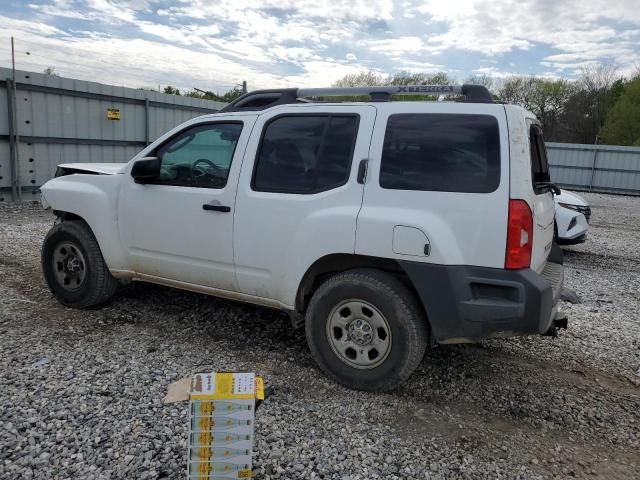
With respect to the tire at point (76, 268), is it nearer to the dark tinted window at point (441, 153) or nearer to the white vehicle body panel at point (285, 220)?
the white vehicle body panel at point (285, 220)

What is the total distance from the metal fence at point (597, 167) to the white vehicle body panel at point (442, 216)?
894 inches

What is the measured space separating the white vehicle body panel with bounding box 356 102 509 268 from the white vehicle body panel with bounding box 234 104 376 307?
10cm

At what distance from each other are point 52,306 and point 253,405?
359 centimetres

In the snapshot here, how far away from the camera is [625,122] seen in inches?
1441

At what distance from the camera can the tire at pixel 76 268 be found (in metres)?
4.64

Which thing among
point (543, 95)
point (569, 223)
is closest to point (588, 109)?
point (543, 95)

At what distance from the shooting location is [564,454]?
2926 millimetres

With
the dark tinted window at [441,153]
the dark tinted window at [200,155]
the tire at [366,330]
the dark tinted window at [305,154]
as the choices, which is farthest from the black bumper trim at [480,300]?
the dark tinted window at [200,155]

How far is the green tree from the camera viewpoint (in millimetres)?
36188

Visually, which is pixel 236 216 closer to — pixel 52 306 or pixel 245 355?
pixel 245 355

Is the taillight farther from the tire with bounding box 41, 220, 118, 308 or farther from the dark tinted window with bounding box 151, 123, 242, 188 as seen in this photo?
the tire with bounding box 41, 220, 118, 308

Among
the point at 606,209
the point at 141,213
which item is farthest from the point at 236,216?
the point at 606,209

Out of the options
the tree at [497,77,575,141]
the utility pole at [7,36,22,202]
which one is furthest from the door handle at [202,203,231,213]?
the tree at [497,77,575,141]

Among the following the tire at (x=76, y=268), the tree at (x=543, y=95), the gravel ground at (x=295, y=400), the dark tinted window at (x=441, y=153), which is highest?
the tree at (x=543, y=95)
